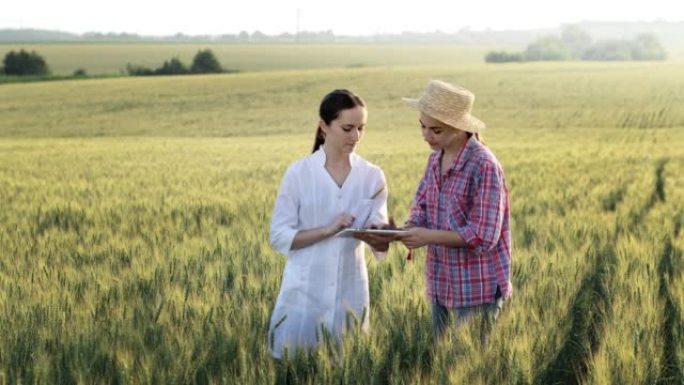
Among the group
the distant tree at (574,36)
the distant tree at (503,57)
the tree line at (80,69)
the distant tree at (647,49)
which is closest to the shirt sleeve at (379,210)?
the tree line at (80,69)

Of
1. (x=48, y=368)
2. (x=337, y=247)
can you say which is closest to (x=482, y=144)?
(x=337, y=247)

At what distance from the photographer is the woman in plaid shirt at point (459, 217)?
3.31m

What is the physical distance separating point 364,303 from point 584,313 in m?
1.21

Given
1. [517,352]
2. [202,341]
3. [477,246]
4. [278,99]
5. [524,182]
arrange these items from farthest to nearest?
[278,99] < [524,182] < [477,246] < [202,341] < [517,352]

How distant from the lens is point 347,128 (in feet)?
A: 10.9

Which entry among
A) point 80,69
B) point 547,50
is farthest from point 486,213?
point 547,50

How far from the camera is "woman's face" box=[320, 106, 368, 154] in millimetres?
3297

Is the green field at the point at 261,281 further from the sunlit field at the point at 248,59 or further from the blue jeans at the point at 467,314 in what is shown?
the sunlit field at the point at 248,59

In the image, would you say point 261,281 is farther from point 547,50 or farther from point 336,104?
point 547,50

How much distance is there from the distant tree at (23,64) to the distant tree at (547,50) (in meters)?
44.7

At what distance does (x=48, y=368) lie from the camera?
284cm

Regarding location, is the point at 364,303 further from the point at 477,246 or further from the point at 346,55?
the point at 346,55

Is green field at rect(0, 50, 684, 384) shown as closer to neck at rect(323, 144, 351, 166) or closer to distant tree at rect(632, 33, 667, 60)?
neck at rect(323, 144, 351, 166)

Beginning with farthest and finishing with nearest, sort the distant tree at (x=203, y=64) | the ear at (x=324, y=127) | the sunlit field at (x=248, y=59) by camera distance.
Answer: the sunlit field at (x=248, y=59), the distant tree at (x=203, y=64), the ear at (x=324, y=127)
